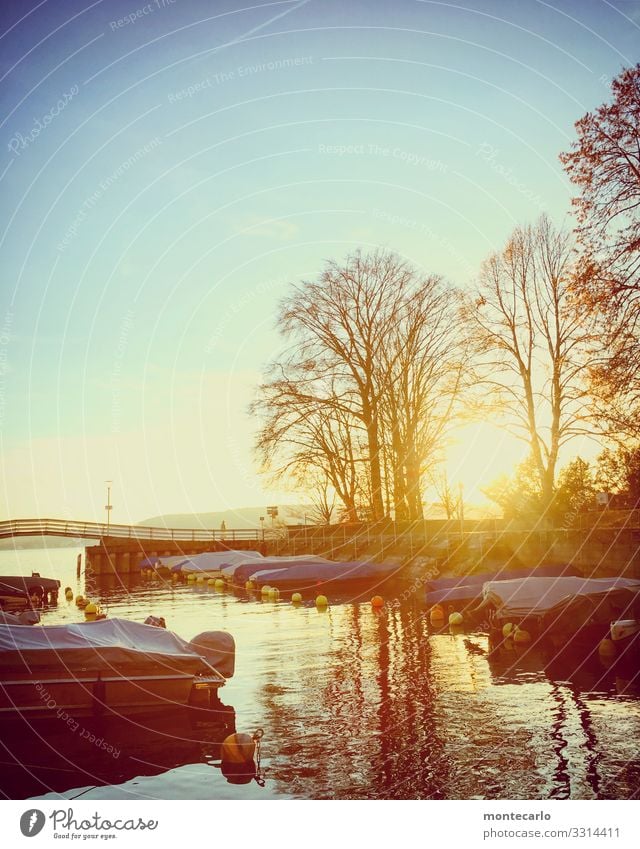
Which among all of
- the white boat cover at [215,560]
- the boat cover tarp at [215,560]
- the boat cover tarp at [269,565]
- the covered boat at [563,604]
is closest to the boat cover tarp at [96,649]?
the covered boat at [563,604]

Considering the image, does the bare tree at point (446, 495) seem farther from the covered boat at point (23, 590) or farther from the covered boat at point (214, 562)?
the covered boat at point (23, 590)

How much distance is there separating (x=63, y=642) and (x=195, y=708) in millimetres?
2405

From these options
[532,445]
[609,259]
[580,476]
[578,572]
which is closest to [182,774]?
[609,259]

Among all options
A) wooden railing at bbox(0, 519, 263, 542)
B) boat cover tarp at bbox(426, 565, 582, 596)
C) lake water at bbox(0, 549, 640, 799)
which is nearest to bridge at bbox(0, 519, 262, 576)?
wooden railing at bbox(0, 519, 263, 542)

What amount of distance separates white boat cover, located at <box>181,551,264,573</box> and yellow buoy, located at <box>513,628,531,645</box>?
28566 millimetres

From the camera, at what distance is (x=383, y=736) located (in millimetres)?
10703

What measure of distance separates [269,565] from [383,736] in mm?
28783

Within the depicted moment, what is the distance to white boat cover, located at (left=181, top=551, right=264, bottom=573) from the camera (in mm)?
46031

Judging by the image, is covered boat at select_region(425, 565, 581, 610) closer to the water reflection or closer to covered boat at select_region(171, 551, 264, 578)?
Result: the water reflection

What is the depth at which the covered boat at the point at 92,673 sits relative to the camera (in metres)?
11.7

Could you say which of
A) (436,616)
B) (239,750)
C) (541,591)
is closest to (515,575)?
(436,616)
